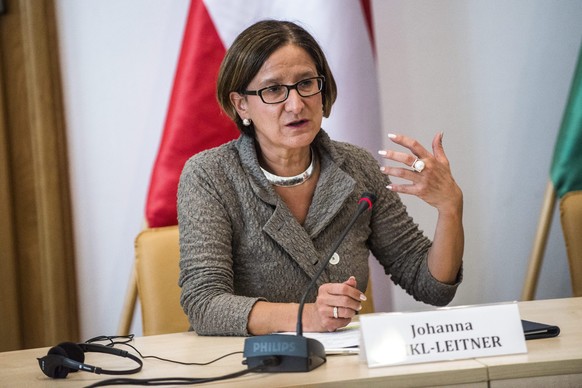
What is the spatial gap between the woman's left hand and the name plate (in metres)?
0.54

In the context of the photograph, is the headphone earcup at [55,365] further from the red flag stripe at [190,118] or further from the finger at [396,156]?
the red flag stripe at [190,118]

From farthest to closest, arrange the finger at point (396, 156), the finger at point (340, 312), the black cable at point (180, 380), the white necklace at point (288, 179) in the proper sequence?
the white necklace at point (288, 179) < the finger at point (396, 156) < the finger at point (340, 312) < the black cable at point (180, 380)

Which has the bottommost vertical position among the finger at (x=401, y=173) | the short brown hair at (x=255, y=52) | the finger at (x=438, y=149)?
the finger at (x=401, y=173)

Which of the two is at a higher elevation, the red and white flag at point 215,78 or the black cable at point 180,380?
the red and white flag at point 215,78

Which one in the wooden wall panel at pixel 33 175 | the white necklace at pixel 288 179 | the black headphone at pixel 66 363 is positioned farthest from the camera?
the wooden wall panel at pixel 33 175

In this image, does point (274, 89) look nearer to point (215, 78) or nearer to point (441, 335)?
point (215, 78)

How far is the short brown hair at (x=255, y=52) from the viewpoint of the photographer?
1.97 meters

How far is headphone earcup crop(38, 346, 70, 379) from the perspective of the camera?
1.35 meters

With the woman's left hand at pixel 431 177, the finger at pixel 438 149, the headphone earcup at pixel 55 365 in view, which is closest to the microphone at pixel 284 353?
the headphone earcup at pixel 55 365

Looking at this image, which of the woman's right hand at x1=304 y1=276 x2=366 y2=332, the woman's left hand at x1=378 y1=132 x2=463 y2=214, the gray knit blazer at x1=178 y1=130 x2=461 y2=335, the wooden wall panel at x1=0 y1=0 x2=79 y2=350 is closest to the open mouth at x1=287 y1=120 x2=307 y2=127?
the gray knit blazer at x1=178 y1=130 x2=461 y2=335

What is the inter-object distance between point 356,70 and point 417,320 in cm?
155

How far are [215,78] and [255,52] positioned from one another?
27.0 inches

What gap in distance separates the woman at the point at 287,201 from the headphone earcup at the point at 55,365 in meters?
0.41

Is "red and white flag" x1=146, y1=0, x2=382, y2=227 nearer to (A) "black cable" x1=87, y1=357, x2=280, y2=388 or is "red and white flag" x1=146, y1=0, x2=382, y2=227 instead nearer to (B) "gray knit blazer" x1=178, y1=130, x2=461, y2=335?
Result: (B) "gray knit blazer" x1=178, y1=130, x2=461, y2=335
